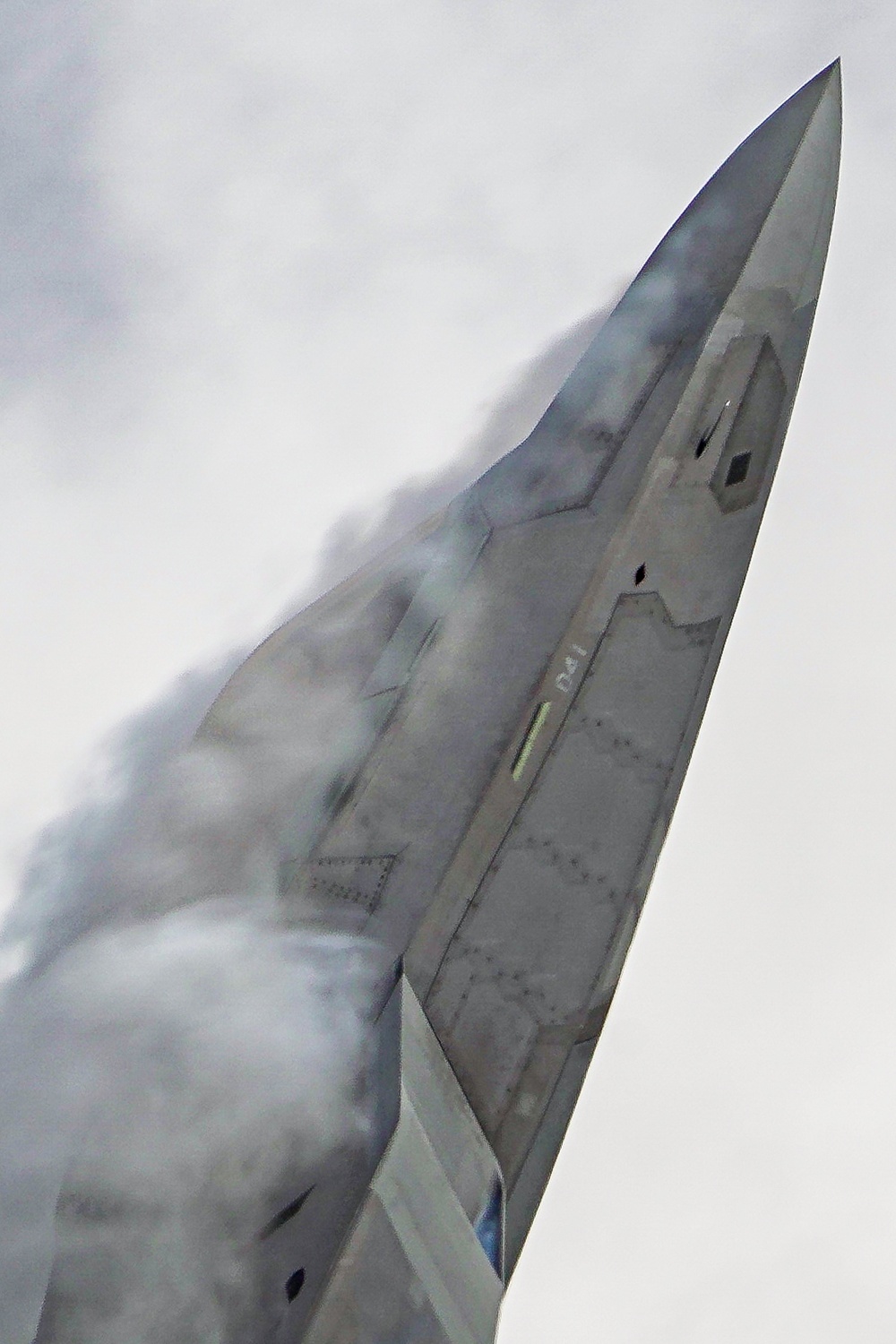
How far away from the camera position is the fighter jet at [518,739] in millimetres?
11156

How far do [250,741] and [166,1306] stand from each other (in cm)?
807

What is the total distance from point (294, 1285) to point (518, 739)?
7.62 meters

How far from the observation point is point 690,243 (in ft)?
72.6

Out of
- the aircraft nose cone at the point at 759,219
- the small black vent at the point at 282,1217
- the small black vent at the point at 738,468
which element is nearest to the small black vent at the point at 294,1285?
the small black vent at the point at 282,1217

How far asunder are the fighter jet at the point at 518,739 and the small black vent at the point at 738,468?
7cm

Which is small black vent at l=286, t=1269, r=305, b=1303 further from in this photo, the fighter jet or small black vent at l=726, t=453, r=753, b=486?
small black vent at l=726, t=453, r=753, b=486

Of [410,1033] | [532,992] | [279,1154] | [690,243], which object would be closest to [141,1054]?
[279,1154]

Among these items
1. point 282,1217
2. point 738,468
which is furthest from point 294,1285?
point 738,468

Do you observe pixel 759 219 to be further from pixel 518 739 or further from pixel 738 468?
pixel 518 739

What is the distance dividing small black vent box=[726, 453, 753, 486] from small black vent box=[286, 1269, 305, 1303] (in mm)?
13253

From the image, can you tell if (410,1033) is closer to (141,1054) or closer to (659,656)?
(141,1054)

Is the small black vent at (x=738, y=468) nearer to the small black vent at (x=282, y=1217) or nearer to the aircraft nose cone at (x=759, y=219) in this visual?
the aircraft nose cone at (x=759, y=219)

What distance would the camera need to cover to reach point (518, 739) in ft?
53.1

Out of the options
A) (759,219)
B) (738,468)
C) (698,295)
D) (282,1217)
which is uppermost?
(759,219)
